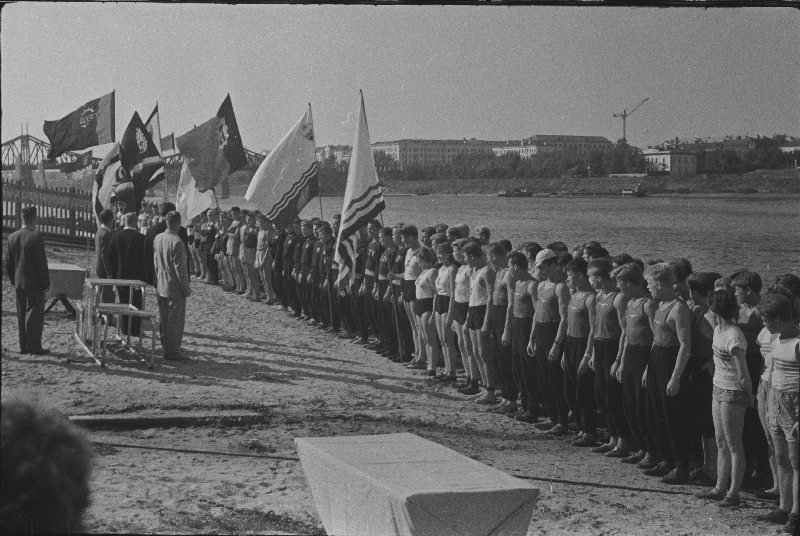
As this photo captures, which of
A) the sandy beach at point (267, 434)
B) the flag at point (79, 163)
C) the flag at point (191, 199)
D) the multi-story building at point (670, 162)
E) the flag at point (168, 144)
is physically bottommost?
the sandy beach at point (267, 434)

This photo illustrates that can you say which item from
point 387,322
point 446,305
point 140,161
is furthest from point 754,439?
point 140,161

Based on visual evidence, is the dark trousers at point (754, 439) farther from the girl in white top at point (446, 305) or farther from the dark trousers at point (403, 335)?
the dark trousers at point (403, 335)

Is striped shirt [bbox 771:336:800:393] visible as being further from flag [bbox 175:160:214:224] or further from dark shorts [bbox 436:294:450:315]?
flag [bbox 175:160:214:224]

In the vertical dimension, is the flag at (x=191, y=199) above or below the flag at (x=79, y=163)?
below

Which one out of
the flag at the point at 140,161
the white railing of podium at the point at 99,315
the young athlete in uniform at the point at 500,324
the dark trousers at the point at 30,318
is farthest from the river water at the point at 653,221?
the dark trousers at the point at 30,318

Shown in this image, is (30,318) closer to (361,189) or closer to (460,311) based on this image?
(361,189)
